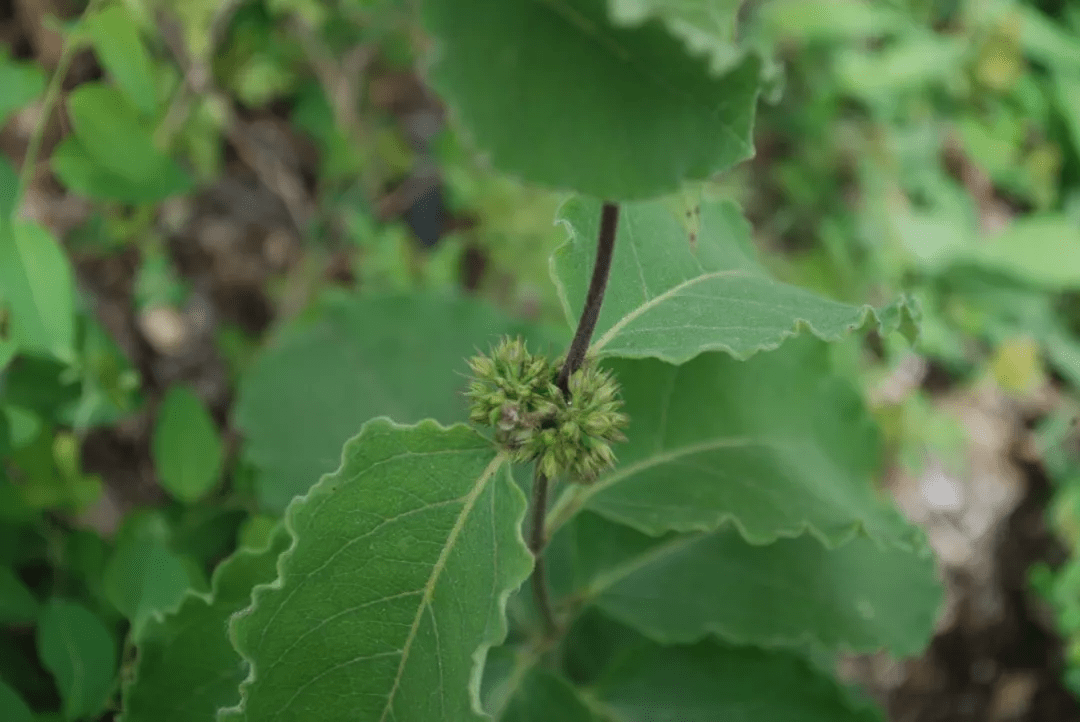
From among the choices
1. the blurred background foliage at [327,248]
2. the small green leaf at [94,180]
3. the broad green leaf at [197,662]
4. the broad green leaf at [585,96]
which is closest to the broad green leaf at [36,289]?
the blurred background foliage at [327,248]

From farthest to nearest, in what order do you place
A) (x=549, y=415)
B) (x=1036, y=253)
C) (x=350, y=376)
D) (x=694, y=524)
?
(x=1036, y=253) → (x=350, y=376) → (x=694, y=524) → (x=549, y=415)

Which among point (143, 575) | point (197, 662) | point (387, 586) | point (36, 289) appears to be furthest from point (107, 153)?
point (387, 586)

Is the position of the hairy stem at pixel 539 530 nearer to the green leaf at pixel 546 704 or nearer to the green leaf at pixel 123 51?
the green leaf at pixel 546 704

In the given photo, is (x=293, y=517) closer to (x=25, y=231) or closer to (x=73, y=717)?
(x=73, y=717)

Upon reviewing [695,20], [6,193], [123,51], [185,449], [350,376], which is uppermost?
[123,51]

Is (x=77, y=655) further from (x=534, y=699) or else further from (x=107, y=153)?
(x=107, y=153)
